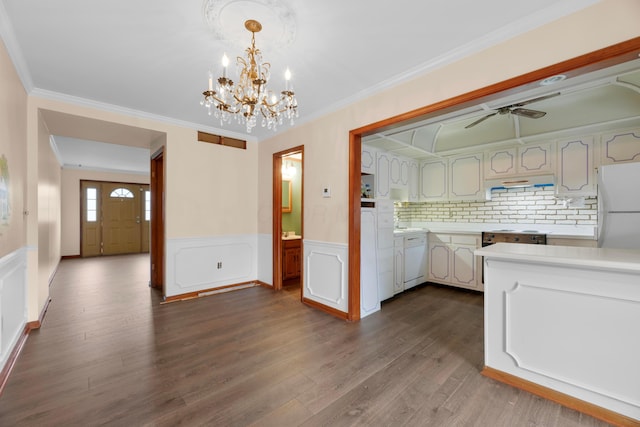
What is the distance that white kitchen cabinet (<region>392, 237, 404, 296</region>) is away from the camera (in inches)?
151

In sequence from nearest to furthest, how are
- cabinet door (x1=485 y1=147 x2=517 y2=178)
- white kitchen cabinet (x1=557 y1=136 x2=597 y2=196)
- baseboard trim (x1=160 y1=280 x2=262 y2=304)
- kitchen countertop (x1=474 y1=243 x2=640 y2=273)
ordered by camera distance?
kitchen countertop (x1=474 y1=243 x2=640 y2=273) < white kitchen cabinet (x1=557 y1=136 x2=597 y2=196) < baseboard trim (x1=160 y1=280 x2=262 y2=304) < cabinet door (x1=485 y1=147 x2=517 y2=178)

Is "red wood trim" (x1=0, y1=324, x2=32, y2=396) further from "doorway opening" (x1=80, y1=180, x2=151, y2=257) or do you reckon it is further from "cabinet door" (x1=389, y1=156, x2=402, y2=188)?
"doorway opening" (x1=80, y1=180, x2=151, y2=257)

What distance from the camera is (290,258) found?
15.4 feet

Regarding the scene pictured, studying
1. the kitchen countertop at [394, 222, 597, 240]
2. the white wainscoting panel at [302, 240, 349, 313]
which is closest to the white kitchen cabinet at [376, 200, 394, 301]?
the white wainscoting panel at [302, 240, 349, 313]

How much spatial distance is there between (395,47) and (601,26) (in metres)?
1.24

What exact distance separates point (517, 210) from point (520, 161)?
2.50ft

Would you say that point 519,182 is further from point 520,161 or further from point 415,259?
point 415,259

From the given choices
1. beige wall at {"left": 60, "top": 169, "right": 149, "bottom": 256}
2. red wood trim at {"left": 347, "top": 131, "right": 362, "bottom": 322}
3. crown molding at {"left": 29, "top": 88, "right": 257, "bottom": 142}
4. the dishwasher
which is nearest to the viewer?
crown molding at {"left": 29, "top": 88, "right": 257, "bottom": 142}

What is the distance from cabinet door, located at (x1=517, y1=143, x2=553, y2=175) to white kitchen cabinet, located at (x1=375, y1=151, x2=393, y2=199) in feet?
5.96

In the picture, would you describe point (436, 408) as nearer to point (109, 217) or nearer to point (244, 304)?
point (244, 304)

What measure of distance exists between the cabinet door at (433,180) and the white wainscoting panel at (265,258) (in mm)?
2835

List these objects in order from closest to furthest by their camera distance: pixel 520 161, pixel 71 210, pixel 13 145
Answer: pixel 13 145 < pixel 520 161 < pixel 71 210

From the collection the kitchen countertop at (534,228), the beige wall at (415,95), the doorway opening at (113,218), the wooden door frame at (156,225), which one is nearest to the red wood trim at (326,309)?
the beige wall at (415,95)

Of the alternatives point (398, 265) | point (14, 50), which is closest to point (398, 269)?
point (398, 265)
